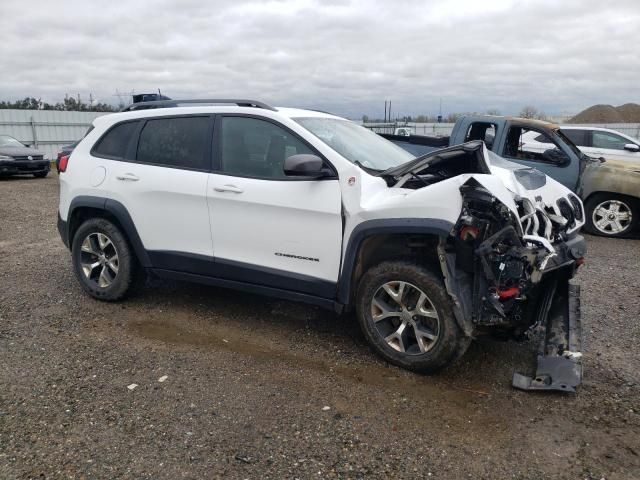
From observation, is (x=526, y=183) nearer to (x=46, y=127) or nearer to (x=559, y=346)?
(x=559, y=346)

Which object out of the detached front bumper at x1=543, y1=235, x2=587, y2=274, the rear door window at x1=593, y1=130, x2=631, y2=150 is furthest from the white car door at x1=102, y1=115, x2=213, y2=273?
the rear door window at x1=593, y1=130, x2=631, y2=150

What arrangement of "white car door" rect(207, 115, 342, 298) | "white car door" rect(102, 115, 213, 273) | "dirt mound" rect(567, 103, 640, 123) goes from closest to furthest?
"white car door" rect(207, 115, 342, 298) → "white car door" rect(102, 115, 213, 273) → "dirt mound" rect(567, 103, 640, 123)

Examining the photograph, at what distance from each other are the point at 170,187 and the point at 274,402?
213 cm

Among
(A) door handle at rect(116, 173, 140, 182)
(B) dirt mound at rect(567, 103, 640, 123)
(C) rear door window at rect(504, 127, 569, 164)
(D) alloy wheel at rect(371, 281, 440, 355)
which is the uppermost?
(B) dirt mound at rect(567, 103, 640, 123)

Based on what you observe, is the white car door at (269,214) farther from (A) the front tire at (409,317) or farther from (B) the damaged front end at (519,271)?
(B) the damaged front end at (519,271)

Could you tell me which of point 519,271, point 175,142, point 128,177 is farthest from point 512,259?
point 128,177

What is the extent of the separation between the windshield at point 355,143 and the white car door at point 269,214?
0.26 metres

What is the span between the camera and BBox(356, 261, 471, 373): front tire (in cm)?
349

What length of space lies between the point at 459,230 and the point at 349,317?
176cm

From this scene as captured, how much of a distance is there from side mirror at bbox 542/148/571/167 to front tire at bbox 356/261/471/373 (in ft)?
19.7

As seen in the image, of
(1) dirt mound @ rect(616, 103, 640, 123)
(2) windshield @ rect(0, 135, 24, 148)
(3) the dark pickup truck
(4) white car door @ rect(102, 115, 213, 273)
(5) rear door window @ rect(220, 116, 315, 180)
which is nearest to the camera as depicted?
(5) rear door window @ rect(220, 116, 315, 180)

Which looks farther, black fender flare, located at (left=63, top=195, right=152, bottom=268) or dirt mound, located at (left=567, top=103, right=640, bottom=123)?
dirt mound, located at (left=567, top=103, right=640, bottom=123)

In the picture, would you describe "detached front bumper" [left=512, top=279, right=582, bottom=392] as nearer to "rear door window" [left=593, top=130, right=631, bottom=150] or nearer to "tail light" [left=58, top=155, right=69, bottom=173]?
"tail light" [left=58, top=155, right=69, bottom=173]

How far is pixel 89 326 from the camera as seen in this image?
181 inches
